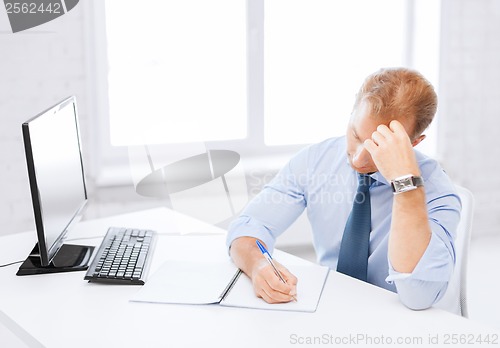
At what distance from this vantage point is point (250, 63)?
11.3 feet

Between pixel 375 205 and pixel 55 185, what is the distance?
79 cm

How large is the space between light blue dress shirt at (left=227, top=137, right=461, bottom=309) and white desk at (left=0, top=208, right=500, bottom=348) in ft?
0.59

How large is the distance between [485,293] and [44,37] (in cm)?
241

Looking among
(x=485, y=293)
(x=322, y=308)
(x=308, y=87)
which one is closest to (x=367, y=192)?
(x=322, y=308)

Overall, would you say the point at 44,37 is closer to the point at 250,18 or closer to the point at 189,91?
the point at 189,91

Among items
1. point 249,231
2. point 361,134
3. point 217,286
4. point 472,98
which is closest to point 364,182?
point 361,134

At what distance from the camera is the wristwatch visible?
1395 mm

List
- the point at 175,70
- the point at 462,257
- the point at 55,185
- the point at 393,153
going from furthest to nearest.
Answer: the point at 175,70 → the point at 462,257 → the point at 55,185 → the point at 393,153

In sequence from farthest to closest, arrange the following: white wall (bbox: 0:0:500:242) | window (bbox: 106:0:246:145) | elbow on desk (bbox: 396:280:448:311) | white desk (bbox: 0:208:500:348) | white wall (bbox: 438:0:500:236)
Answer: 1. white wall (bbox: 438:0:500:236)
2. window (bbox: 106:0:246:145)
3. white wall (bbox: 0:0:500:242)
4. elbow on desk (bbox: 396:280:448:311)
5. white desk (bbox: 0:208:500:348)

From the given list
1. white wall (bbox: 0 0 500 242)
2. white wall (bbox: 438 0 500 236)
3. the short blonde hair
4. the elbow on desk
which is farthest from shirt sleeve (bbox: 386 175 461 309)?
white wall (bbox: 438 0 500 236)

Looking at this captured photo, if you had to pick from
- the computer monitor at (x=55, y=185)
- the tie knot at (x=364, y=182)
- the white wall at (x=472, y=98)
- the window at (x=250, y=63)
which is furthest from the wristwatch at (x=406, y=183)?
the white wall at (x=472, y=98)

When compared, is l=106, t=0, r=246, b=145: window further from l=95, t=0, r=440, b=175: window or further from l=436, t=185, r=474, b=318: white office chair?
l=436, t=185, r=474, b=318: white office chair

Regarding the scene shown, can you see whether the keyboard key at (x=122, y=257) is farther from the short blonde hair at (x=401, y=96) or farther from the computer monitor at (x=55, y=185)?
the short blonde hair at (x=401, y=96)

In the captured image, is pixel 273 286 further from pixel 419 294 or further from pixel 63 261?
pixel 63 261
